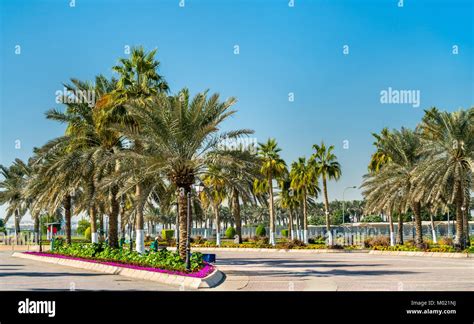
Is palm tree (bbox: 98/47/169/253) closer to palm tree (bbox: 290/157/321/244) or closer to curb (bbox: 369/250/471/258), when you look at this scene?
curb (bbox: 369/250/471/258)

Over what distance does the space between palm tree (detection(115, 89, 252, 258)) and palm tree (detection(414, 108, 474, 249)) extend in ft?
55.3

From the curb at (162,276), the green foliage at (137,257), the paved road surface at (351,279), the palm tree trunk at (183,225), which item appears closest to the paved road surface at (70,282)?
the curb at (162,276)

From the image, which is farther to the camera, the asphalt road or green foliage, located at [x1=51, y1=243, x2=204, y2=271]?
green foliage, located at [x1=51, y1=243, x2=204, y2=271]

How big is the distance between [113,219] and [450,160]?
2077 cm

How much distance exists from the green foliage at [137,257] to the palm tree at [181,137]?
1127 millimetres

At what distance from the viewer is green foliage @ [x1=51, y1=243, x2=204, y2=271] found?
2277 cm

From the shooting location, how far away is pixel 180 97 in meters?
24.8

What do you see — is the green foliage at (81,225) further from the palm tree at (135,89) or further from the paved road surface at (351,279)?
the paved road surface at (351,279)

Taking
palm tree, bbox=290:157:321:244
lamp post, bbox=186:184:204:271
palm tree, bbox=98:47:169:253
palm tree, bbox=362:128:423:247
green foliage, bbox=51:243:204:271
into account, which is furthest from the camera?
palm tree, bbox=290:157:321:244

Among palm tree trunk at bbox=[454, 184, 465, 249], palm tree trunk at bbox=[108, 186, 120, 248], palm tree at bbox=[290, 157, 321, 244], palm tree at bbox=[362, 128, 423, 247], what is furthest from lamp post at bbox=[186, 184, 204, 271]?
palm tree at bbox=[290, 157, 321, 244]

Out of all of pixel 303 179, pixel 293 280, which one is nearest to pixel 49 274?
pixel 293 280

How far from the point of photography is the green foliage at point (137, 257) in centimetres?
2277

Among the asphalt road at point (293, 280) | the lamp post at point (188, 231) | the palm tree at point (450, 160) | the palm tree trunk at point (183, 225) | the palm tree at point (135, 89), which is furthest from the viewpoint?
the palm tree at point (450, 160)
